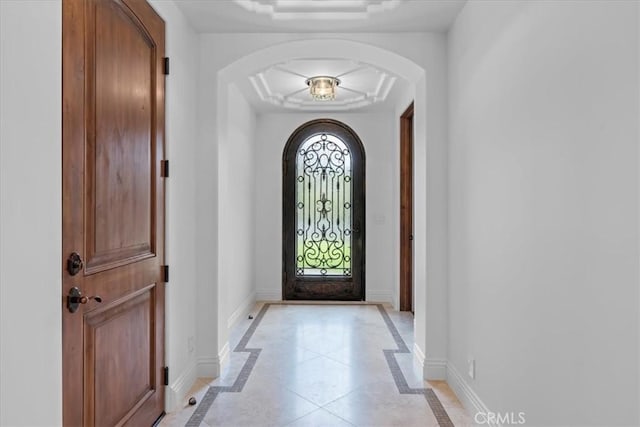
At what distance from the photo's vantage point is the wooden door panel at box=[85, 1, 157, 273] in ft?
5.89

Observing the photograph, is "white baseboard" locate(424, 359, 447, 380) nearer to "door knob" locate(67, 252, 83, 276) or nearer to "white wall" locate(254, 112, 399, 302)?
"door knob" locate(67, 252, 83, 276)

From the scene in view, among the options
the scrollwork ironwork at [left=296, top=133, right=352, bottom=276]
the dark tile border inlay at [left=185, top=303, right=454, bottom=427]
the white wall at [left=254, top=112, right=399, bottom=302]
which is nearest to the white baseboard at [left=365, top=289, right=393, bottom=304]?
the white wall at [left=254, top=112, right=399, bottom=302]

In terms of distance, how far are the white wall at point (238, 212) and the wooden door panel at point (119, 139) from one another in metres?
1.04

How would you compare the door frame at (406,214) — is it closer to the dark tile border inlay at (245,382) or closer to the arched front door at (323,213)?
the arched front door at (323,213)

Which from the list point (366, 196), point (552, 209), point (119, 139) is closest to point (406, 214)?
point (366, 196)

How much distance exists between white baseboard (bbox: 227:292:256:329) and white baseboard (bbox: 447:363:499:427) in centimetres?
211

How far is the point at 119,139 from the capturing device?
2.03m

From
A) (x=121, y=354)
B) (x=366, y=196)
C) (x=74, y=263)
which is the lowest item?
(x=121, y=354)

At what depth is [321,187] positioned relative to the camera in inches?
224

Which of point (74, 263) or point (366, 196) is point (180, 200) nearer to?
point (74, 263)

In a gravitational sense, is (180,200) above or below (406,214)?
above

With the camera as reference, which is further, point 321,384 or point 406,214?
point 406,214

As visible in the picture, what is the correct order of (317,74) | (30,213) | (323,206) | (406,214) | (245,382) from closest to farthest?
(30,213), (245,382), (317,74), (406,214), (323,206)

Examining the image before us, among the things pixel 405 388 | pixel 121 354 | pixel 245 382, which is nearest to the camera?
pixel 121 354
